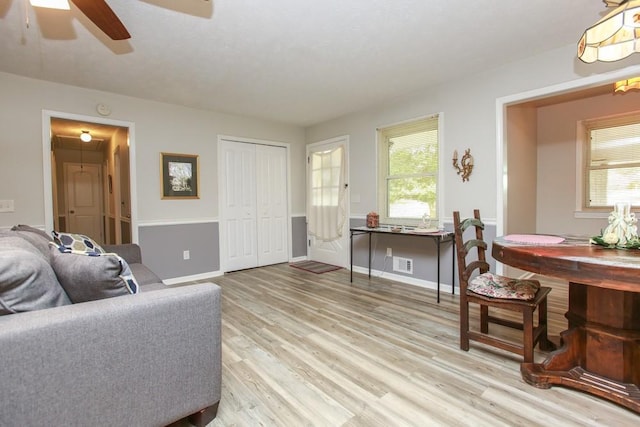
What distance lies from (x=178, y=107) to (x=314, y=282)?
2.92 meters

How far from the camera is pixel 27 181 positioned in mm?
3143

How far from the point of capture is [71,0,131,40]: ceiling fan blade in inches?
59.2

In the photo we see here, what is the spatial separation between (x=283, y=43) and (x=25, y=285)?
90.1 inches

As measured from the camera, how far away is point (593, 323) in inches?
64.4

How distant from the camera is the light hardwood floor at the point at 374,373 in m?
1.50

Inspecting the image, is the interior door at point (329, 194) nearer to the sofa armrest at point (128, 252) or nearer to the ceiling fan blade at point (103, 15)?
the sofa armrest at point (128, 252)

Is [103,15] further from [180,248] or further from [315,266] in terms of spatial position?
[315,266]

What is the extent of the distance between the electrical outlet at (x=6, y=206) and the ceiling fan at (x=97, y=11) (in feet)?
7.60

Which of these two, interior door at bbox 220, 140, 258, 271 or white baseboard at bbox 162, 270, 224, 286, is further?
interior door at bbox 220, 140, 258, 271

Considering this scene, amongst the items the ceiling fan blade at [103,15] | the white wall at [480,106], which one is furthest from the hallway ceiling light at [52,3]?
the white wall at [480,106]

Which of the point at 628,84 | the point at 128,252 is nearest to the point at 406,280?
the point at 628,84

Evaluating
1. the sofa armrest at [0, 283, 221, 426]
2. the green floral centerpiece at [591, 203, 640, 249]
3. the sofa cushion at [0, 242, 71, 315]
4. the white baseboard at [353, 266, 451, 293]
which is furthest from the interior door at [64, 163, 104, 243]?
the green floral centerpiece at [591, 203, 640, 249]

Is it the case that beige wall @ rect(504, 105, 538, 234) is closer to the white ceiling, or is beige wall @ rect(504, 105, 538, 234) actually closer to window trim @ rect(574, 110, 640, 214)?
window trim @ rect(574, 110, 640, 214)

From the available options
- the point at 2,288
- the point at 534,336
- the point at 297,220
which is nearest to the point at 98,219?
the point at 297,220
